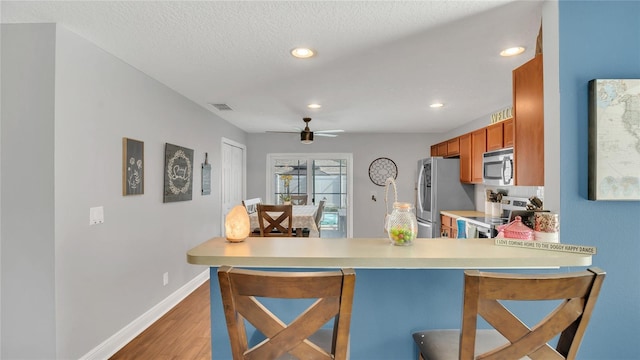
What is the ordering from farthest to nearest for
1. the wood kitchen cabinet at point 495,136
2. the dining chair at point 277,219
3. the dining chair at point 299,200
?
1. the dining chair at point 299,200
2. the wood kitchen cabinet at point 495,136
3. the dining chair at point 277,219

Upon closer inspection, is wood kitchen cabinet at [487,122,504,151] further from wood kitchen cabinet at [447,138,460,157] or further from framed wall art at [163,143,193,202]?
framed wall art at [163,143,193,202]

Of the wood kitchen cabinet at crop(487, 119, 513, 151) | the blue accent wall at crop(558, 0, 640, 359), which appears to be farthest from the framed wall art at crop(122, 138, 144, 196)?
the wood kitchen cabinet at crop(487, 119, 513, 151)

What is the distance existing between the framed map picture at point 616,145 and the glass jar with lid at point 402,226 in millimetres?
853

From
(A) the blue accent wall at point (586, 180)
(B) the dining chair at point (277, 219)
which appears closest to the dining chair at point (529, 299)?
(A) the blue accent wall at point (586, 180)

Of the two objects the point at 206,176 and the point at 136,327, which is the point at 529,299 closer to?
the point at 136,327

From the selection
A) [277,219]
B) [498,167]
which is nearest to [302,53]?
[277,219]

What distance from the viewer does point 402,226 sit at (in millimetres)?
1615

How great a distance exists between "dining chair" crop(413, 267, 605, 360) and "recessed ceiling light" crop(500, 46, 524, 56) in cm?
187

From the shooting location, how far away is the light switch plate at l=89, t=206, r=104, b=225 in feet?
7.49

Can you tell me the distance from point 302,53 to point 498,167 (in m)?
2.74

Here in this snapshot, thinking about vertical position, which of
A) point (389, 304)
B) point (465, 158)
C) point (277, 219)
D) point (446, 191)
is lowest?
point (389, 304)

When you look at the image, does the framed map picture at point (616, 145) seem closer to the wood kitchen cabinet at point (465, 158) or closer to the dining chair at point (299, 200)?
the wood kitchen cabinet at point (465, 158)

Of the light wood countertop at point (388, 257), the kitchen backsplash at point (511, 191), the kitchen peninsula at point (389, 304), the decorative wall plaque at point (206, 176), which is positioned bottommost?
the kitchen peninsula at point (389, 304)

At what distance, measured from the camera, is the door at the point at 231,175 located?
5098 millimetres
